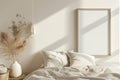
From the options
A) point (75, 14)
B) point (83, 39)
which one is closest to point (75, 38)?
point (83, 39)

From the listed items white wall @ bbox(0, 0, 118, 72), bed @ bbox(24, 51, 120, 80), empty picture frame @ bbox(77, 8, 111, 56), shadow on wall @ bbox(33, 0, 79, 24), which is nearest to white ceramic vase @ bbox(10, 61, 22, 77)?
white wall @ bbox(0, 0, 118, 72)

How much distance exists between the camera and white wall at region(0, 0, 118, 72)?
4352 mm

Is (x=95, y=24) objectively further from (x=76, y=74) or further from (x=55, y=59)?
(x=76, y=74)

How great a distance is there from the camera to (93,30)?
4395 mm

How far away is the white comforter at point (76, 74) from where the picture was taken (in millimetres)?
3267

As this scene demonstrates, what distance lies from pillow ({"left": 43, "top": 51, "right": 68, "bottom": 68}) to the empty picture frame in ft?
1.25

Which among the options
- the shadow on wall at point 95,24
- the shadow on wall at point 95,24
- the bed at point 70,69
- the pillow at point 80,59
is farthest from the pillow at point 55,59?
the shadow on wall at point 95,24

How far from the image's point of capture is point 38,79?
128 inches

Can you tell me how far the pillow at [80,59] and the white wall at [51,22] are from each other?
0.73 ft

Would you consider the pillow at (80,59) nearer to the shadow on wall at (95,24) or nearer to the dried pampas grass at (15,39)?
the shadow on wall at (95,24)

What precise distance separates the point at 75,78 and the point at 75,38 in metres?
1.29

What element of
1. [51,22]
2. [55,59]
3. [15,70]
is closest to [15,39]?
[15,70]

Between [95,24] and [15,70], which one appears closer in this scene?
[15,70]

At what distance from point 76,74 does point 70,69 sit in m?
0.29
